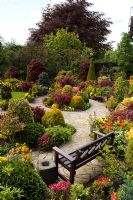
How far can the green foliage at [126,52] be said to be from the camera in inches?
889

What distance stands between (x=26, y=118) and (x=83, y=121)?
383cm

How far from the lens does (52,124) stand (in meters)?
11.2

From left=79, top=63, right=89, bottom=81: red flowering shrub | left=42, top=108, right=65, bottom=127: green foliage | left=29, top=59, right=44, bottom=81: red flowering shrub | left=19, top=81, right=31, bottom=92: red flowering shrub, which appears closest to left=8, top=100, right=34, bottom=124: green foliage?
left=42, top=108, right=65, bottom=127: green foliage

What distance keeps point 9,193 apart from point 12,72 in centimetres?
1899

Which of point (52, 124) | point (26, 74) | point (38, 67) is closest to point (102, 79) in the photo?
point (38, 67)

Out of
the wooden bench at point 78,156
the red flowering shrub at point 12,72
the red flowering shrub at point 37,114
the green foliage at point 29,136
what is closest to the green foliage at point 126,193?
the wooden bench at point 78,156

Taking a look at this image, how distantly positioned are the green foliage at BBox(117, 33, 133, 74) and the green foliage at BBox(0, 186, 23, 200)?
18.8m

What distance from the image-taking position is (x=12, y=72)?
23172mm

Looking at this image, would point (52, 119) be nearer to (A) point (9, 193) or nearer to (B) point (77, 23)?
(A) point (9, 193)

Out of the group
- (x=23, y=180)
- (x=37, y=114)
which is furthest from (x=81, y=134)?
(x=23, y=180)

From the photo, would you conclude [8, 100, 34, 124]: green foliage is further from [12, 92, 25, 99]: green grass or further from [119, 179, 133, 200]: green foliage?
[12, 92, 25, 99]: green grass

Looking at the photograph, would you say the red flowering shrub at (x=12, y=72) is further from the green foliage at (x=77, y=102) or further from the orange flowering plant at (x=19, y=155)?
the orange flowering plant at (x=19, y=155)

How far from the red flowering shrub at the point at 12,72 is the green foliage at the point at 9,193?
1867 cm

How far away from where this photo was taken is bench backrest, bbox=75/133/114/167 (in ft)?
23.6
